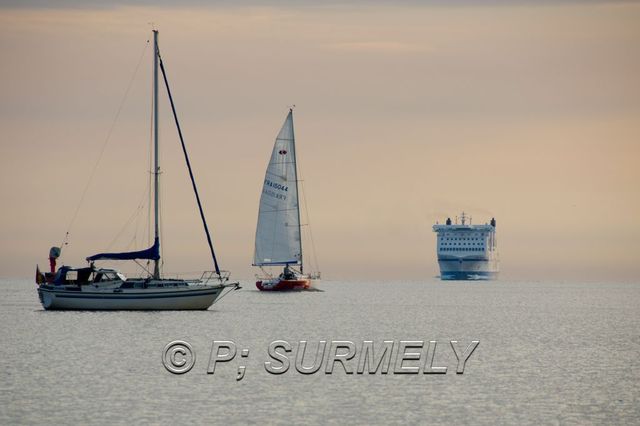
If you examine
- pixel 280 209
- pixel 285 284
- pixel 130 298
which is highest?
pixel 280 209

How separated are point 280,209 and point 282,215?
0.62m

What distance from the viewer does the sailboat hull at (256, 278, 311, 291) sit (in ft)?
417

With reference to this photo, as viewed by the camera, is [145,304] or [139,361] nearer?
[139,361]

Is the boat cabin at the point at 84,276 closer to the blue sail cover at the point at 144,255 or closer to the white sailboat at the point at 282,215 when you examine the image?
the blue sail cover at the point at 144,255

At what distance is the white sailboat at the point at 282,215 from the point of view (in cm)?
12488

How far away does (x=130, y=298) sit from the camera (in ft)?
252

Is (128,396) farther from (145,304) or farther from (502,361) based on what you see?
(145,304)

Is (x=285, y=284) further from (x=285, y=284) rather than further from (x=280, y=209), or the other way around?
(x=280, y=209)

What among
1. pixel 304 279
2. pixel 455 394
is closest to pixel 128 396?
pixel 455 394

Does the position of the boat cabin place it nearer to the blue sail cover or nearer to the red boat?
the blue sail cover

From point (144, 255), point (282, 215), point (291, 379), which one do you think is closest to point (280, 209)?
point (282, 215)

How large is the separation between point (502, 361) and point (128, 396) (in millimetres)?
18518

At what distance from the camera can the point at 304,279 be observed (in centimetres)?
12850

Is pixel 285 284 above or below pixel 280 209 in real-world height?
below
